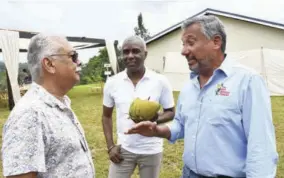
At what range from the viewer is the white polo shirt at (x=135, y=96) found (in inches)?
117

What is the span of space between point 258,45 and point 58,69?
16279 mm

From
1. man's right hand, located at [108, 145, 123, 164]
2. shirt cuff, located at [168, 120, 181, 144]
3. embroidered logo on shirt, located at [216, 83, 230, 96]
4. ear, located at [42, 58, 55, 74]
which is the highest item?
ear, located at [42, 58, 55, 74]

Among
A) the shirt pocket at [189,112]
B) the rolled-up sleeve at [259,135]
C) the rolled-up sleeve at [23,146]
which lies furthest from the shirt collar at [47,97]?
the rolled-up sleeve at [259,135]

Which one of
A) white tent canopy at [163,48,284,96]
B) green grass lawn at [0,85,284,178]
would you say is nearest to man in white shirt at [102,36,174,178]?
green grass lawn at [0,85,284,178]

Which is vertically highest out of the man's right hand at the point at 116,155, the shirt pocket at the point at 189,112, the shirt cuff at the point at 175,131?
the shirt pocket at the point at 189,112

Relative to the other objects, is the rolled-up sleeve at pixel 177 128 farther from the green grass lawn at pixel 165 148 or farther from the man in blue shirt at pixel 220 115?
the green grass lawn at pixel 165 148

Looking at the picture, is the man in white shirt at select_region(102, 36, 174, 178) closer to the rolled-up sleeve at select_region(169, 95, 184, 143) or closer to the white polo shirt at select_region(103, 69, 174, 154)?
the white polo shirt at select_region(103, 69, 174, 154)

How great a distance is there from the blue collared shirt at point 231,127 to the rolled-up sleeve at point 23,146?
0.96m

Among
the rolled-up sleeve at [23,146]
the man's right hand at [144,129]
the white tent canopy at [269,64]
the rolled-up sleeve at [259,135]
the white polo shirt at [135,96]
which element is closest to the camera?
the rolled-up sleeve at [23,146]

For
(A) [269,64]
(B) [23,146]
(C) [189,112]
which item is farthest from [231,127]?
(A) [269,64]

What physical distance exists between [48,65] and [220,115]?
3.30ft

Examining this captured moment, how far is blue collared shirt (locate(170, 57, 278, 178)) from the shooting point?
1.83 meters

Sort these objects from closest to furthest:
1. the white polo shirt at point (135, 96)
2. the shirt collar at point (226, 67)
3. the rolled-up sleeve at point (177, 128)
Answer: the shirt collar at point (226, 67)
the rolled-up sleeve at point (177, 128)
the white polo shirt at point (135, 96)

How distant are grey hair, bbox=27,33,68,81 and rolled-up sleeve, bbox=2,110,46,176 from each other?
30 centimetres
